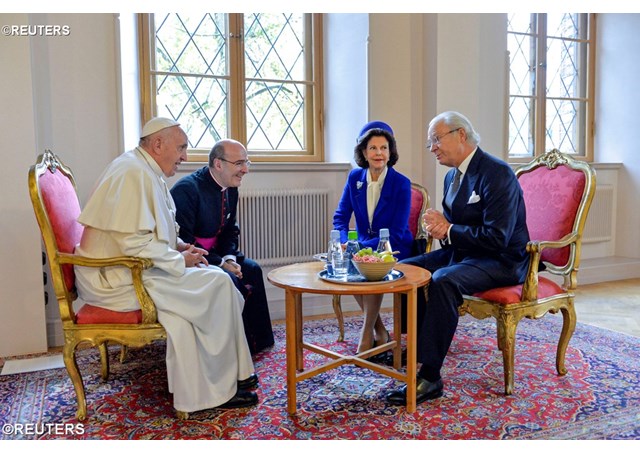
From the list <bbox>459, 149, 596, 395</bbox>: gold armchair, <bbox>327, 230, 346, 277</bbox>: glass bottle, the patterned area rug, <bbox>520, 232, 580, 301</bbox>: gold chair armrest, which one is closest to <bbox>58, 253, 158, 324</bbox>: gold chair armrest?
the patterned area rug

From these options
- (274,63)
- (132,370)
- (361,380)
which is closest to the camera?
(361,380)

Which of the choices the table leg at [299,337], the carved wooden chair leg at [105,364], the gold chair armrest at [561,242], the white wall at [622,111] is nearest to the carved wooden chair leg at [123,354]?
the carved wooden chair leg at [105,364]

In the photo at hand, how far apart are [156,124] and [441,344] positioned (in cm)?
163

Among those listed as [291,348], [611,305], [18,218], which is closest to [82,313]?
[291,348]

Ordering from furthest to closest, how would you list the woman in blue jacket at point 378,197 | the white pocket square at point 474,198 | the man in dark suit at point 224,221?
the woman in blue jacket at point 378,197 → the man in dark suit at point 224,221 → the white pocket square at point 474,198

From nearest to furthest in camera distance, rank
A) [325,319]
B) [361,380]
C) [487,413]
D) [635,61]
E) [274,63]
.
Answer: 1. [487,413]
2. [361,380]
3. [325,319]
4. [274,63]
5. [635,61]

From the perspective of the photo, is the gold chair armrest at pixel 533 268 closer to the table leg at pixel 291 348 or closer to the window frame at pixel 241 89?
the table leg at pixel 291 348

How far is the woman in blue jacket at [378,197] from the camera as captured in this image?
10.8 ft

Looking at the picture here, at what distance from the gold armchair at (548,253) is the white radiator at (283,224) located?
161cm

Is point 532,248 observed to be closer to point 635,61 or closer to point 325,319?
point 325,319

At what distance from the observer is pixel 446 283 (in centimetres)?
261

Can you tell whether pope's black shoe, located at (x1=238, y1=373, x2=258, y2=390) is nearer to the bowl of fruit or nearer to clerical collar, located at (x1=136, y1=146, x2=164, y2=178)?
the bowl of fruit

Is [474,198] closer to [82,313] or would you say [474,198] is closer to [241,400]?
[241,400]

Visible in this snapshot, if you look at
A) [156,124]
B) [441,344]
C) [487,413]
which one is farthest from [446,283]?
[156,124]
